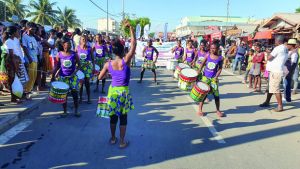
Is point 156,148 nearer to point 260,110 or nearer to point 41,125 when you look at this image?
point 41,125

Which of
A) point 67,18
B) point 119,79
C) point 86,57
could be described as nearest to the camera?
point 119,79

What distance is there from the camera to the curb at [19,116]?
4.43 meters

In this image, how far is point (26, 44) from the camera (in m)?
6.25

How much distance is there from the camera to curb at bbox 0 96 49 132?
14.5 feet

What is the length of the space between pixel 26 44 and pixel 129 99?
175 inches

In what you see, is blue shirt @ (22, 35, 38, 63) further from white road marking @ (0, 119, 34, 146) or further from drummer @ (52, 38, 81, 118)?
white road marking @ (0, 119, 34, 146)

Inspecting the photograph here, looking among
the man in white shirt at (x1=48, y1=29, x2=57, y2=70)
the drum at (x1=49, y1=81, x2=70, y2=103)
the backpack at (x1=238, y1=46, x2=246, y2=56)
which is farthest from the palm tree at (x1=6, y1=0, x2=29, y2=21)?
the drum at (x1=49, y1=81, x2=70, y2=103)

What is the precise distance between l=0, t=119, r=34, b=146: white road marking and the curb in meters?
0.16

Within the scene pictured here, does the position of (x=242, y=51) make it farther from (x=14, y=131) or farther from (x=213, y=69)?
(x=14, y=131)

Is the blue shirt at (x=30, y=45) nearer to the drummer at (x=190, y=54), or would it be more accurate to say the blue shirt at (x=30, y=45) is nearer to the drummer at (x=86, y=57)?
the drummer at (x=86, y=57)

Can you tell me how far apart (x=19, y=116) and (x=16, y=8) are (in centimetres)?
4609

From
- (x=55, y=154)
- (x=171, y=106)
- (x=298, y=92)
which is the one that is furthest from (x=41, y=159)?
(x=298, y=92)

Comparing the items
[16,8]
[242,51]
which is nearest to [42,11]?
[16,8]

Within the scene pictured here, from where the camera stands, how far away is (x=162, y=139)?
4.07 meters
